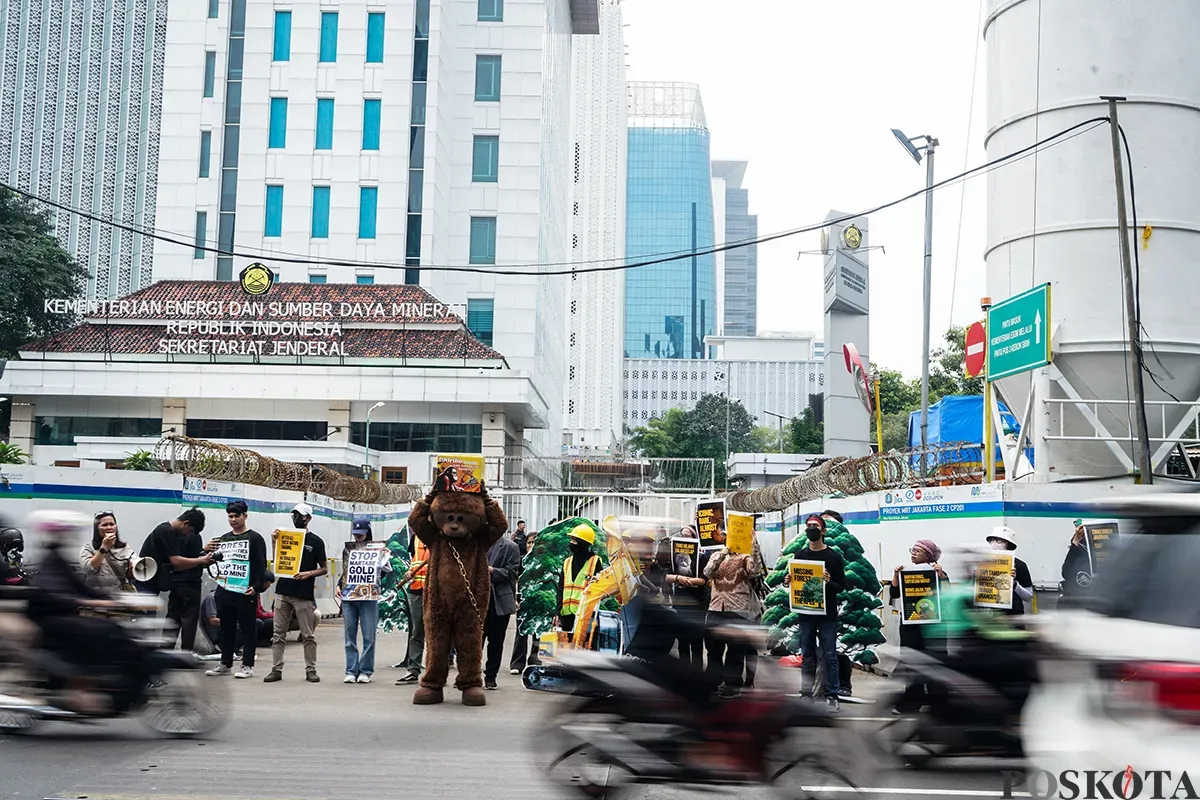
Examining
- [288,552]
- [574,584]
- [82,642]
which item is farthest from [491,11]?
[82,642]

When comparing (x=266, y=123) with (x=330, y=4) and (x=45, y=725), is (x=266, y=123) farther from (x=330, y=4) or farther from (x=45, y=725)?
(x=45, y=725)

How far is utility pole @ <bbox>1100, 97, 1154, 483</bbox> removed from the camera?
51.3 ft

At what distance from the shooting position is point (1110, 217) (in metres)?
17.6

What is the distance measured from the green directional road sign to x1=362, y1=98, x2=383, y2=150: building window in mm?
44855

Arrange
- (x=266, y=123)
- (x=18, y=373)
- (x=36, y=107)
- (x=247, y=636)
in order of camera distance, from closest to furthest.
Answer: (x=247, y=636) < (x=18, y=373) < (x=266, y=123) < (x=36, y=107)

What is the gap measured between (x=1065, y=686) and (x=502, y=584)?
Answer: 29.7ft

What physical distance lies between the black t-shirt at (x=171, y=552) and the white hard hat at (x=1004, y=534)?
28.2ft

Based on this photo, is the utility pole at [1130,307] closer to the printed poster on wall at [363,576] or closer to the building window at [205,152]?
the printed poster on wall at [363,576]

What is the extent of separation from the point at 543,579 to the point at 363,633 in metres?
2.33

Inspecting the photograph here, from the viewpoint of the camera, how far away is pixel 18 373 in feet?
159

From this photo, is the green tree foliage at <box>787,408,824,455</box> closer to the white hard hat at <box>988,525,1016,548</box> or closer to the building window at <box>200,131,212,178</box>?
the building window at <box>200,131,212,178</box>

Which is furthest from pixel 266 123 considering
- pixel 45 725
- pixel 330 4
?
pixel 45 725

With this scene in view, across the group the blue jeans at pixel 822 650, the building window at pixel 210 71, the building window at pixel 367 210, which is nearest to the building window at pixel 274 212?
the building window at pixel 367 210

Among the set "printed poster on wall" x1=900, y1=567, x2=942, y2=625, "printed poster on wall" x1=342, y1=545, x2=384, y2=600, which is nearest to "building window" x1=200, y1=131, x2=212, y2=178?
"printed poster on wall" x1=342, y1=545, x2=384, y2=600
